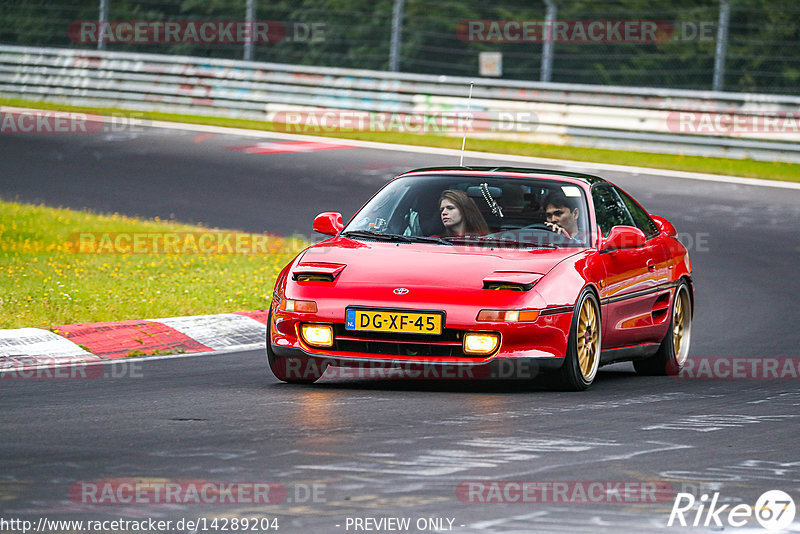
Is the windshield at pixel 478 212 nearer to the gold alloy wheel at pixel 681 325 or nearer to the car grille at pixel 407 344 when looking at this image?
the car grille at pixel 407 344

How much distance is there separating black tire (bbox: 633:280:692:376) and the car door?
0.16 m

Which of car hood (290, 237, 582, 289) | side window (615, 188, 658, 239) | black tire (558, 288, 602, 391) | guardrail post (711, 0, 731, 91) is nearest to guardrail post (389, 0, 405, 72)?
guardrail post (711, 0, 731, 91)

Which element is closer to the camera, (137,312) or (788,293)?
(137,312)

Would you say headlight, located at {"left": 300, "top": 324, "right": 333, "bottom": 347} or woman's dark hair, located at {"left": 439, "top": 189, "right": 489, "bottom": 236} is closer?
headlight, located at {"left": 300, "top": 324, "right": 333, "bottom": 347}

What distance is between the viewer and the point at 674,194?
19.7 m

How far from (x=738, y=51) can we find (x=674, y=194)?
3946mm

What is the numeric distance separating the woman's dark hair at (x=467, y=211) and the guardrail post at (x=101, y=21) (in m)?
18.9

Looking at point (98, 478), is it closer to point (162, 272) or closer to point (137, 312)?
point (137, 312)

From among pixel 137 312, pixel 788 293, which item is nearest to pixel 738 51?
pixel 788 293

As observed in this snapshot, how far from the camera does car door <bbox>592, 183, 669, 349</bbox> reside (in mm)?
8906

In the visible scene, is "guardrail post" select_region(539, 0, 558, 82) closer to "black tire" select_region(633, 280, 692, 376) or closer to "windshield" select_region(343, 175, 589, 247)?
"black tire" select_region(633, 280, 692, 376)

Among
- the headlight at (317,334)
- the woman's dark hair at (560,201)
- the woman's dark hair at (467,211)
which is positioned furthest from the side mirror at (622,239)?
the headlight at (317,334)

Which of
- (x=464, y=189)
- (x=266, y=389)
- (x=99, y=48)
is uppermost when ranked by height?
(x=99, y=48)

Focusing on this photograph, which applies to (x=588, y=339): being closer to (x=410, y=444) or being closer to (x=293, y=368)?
(x=293, y=368)
